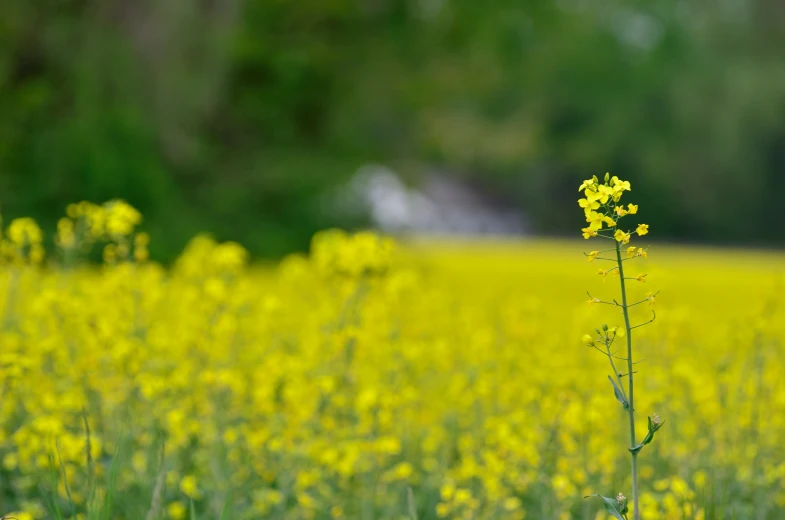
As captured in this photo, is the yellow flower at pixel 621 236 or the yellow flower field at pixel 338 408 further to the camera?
the yellow flower field at pixel 338 408

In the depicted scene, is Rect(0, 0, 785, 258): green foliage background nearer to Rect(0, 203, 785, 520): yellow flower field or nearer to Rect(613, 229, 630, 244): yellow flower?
Rect(0, 203, 785, 520): yellow flower field

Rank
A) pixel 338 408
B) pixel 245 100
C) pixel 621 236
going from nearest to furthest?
pixel 621 236
pixel 338 408
pixel 245 100

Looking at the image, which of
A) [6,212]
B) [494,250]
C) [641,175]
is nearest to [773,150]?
[641,175]

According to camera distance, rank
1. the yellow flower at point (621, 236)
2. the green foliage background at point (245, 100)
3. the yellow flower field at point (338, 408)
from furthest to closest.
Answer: the green foliage background at point (245, 100)
the yellow flower field at point (338, 408)
the yellow flower at point (621, 236)

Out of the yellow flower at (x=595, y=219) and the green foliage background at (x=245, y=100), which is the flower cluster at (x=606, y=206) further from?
the green foliage background at (x=245, y=100)

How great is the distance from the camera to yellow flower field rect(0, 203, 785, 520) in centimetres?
320

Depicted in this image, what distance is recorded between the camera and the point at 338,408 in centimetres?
369

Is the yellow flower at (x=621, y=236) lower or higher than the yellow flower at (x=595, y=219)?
lower

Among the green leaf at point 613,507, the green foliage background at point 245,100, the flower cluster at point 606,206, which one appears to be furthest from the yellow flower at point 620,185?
the green foliage background at point 245,100

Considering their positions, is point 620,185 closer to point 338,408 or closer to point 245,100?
point 338,408

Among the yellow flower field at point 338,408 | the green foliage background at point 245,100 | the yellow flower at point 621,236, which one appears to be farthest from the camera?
the green foliage background at point 245,100

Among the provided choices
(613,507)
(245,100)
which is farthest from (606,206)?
(245,100)

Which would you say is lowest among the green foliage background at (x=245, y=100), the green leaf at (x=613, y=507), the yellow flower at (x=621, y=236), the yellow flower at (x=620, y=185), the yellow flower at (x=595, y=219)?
the green leaf at (x=613, y=507)

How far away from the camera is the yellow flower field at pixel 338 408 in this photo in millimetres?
3203
